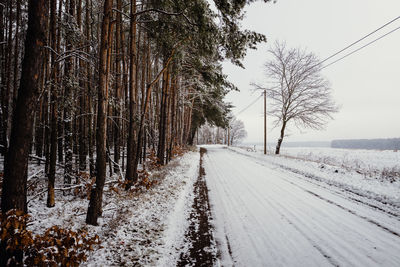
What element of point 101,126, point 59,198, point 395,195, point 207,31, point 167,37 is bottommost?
point 59,198

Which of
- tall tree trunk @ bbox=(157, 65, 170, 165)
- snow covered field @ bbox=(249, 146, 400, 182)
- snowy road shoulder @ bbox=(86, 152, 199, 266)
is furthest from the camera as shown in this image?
tall tree trunk @ bbox=(157, 65, 170, 165)

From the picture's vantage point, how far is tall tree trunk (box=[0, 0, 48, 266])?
2512mm

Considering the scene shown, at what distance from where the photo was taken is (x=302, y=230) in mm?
3793

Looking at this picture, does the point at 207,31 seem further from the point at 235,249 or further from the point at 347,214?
the point at 347,214

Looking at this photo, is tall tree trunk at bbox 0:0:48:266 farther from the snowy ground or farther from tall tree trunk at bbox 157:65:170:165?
tall tree trunk at bbox 157:65:170:165

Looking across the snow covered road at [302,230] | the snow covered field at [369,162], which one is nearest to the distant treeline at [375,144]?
the snow covered field at [369,162]

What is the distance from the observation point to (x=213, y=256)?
302 cm

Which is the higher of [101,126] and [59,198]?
[101,126]

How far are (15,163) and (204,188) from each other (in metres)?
5.58

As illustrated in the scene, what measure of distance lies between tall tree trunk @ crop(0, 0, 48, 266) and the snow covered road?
11.3 feet

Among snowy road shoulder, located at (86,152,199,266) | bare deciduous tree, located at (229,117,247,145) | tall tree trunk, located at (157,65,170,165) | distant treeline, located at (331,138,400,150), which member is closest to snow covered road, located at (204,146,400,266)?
snowy road shoulder, located at (86,152,199,266)

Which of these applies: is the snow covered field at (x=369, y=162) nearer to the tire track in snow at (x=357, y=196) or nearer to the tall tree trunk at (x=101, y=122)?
the tire track in snow at (x=357, y=196)

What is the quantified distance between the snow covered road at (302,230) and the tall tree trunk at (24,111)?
3459 millimetres

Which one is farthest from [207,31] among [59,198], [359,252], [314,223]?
[59,198]
